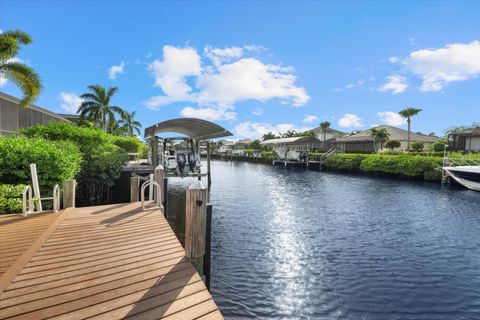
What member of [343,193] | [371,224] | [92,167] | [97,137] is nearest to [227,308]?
[371,224]

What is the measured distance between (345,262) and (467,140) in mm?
45243

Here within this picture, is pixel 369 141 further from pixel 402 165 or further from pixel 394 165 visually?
pixel 402 165

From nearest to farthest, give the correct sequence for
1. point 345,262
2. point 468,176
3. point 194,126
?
1. point 345,262
2. point 194,126
3. point 468,176

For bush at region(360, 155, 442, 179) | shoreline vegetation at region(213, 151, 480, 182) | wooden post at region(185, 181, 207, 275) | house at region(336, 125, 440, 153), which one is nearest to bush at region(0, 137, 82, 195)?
wooden post at region(185, 181, 207, 275)

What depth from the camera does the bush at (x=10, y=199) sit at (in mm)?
7418

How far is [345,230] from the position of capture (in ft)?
39.8

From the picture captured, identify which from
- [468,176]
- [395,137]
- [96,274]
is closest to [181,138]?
[96,274]

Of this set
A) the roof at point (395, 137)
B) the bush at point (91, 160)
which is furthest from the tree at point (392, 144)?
the bush at point (91, 160)

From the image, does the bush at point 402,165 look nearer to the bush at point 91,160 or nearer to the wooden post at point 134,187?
the bush at point 91,160

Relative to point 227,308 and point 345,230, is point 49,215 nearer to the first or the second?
point 227,308

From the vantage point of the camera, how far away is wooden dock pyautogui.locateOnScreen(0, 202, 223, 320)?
3223 millimetres

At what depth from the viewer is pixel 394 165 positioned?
3519 centimetres

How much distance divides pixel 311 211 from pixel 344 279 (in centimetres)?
860

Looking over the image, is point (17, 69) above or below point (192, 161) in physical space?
above
